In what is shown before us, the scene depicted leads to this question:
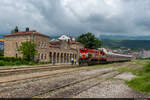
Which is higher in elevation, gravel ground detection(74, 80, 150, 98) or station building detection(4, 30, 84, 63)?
station building detection(4, 30, 84, 63)

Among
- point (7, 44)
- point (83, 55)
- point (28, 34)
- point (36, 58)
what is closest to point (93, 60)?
point (83, 55)

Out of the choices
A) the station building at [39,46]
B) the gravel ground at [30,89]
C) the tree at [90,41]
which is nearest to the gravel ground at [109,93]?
the gravel ground at [30,89]

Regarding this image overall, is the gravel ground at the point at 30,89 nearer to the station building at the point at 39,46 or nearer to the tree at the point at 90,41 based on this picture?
the station building at the point at 39,46

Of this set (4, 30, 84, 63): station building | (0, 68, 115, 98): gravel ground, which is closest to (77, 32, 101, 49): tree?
(4, 30, 84, 63): station building

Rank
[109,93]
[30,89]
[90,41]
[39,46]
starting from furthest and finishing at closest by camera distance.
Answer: [90,41]
[39,46]
[30,89]
[109,93]

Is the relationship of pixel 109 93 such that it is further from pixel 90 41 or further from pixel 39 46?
pixel 90 41

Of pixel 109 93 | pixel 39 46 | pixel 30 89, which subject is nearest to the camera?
pixel 109 93

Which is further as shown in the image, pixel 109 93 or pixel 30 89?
pixel 30 89

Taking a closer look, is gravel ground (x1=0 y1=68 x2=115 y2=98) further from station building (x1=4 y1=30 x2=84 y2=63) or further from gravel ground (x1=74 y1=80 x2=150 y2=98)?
station building (x1=4 y1=30 x2=84 y2=63)

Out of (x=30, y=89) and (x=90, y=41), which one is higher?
(x=90, y=41)

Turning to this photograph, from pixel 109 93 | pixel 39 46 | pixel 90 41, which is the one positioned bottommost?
pixel 109 93

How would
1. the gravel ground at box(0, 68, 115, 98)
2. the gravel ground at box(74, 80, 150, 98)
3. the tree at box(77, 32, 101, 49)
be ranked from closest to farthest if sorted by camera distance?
1. the gravel ground at box(0, 68, 115, 98)
2. the gravel ground at box(74, 80, 150, 98)
3. the tree at box(77, 32, 101, 49)

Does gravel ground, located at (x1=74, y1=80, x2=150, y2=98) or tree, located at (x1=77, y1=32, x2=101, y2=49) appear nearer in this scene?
gravel ground, located at (x1=74, y1=80, x2=150, y2=98)

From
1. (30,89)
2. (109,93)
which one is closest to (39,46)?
(30,89)
